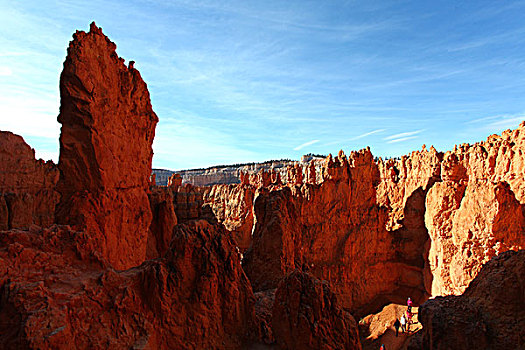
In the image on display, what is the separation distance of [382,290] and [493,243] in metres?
10.5

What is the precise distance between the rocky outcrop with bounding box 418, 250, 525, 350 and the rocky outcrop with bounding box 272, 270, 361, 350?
67.4 inches

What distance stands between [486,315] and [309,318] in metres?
3.49

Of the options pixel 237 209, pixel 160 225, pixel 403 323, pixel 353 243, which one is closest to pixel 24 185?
pixel 160 225

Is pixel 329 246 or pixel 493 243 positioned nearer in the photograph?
pixel 493 243

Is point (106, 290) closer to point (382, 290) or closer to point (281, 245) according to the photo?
point (281, 245)

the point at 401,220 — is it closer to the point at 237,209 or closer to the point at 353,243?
the point at 353,243

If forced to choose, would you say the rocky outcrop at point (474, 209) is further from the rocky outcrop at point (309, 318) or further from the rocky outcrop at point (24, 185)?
the rocky outcrop at point (24, 185)

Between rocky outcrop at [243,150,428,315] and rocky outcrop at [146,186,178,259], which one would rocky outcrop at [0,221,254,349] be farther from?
rocky outcrop at [243,150,428,315]

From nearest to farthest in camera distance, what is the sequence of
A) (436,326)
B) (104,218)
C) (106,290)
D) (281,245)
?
(106,290) < (436,326) < (104,218) < (281,245)

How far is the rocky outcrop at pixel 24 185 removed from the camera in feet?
61.9

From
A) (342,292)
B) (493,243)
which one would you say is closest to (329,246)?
(342,292)

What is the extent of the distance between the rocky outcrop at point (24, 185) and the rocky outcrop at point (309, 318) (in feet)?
65.2

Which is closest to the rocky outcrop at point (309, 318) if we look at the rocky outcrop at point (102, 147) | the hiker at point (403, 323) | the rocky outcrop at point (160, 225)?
the rocky outcrop at point (102, 147)

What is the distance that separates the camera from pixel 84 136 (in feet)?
27.4
